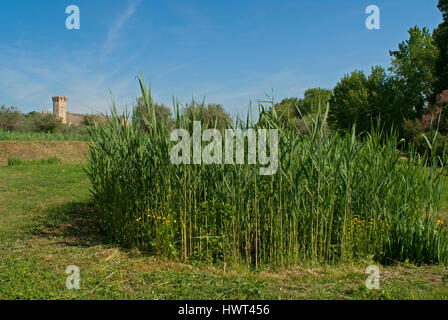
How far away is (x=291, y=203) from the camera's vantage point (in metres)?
3.34

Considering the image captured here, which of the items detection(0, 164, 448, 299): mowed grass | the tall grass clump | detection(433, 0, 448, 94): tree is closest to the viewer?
detection(0, 164, 448, 299): mowed grass

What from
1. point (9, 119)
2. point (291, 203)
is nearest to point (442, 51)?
point (291, 203)

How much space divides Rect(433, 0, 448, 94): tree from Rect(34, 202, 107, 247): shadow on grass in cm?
2271

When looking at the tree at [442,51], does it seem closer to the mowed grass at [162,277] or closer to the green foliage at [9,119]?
the mowed grass at [162,277]

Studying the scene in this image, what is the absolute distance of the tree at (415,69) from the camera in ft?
98.3

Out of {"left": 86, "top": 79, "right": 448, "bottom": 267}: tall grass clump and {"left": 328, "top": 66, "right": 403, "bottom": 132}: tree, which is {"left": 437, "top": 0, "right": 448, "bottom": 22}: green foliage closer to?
{"left": 328, "top": 66, "right": 403, "bottom": 132}: tree

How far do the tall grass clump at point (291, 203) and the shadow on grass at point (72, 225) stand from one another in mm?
1204

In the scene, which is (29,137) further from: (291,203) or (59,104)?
(59,104)

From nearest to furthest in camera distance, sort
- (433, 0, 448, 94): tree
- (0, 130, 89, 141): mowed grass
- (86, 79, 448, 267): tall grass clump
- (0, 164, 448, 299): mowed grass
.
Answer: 1. (0, 164, 448, 299): mowed grass
2. (86, 79, 448, 267): tall grass clump
3. (0, 130, 89, 141): mowed grass
4. (433, 0, 448, 94): tree

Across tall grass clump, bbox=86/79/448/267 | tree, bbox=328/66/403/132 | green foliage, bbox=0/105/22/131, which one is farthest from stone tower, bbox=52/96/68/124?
tall grass clump, bbox=86/79/448/267

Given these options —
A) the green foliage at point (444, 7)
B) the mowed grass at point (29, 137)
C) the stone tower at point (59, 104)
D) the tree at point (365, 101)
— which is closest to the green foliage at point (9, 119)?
the mowed grass at point (29, 137)

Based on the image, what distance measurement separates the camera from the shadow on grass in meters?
4.61

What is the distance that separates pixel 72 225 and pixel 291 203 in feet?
13.0
